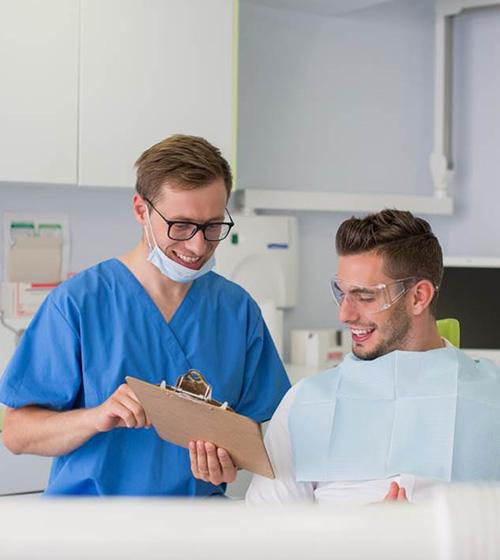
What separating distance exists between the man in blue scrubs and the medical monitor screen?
1.48 meters

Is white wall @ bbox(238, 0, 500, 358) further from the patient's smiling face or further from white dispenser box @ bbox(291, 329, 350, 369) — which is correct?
the patient's smiling face

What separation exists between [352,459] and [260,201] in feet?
5.14

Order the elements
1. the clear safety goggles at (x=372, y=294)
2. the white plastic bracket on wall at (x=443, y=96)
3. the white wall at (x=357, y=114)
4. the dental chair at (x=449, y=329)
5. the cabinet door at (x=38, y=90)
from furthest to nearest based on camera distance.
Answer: the white plastic bracket on wall at (x=443, y=96)
the white wall at (x=357, y=114)
the cabinet door at (x=38, y=90)
the dental chair at (x=449, y=329)
the clear safety goggles at (x=372, y=294)

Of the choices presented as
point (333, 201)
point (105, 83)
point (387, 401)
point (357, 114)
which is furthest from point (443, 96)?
point (387, 401)

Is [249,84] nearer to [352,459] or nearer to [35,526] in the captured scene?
[352,459]

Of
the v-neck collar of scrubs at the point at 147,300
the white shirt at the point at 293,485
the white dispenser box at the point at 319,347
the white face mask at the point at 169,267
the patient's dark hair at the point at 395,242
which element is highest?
the patient's dark hair at the point at 395,242

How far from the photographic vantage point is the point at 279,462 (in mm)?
1675

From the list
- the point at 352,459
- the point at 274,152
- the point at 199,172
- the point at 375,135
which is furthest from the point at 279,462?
the point at 375,135

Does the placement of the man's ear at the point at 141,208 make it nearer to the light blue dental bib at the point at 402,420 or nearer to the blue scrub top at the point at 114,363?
the blue scrub top at the point at 114,363

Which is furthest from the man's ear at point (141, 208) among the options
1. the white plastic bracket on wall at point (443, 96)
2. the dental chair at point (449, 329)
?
the white plastic bracket on wall at point (443, 96)

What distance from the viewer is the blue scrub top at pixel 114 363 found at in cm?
160

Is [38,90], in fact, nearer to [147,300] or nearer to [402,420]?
[147,300]

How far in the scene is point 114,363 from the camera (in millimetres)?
1628

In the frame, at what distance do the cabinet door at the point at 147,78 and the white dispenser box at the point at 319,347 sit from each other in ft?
2.25
